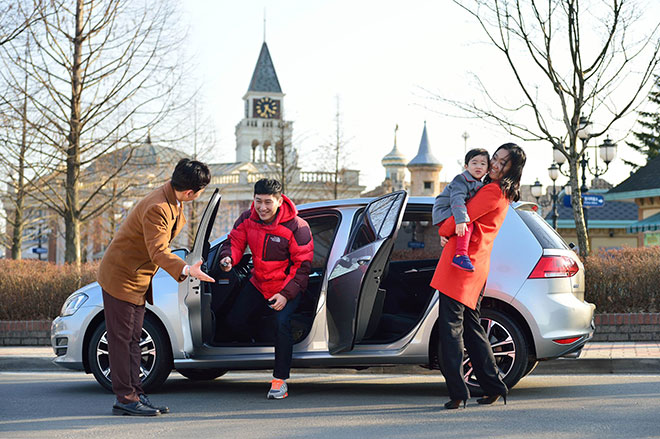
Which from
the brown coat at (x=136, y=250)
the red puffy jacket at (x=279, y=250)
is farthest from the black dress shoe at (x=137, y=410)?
the red puffy jacket at (x=279, y=250)

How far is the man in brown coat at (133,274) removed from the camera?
19.5 feet

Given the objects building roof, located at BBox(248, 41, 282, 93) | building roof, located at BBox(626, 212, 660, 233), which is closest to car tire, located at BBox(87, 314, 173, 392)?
building roof, located at BBox(626, 212, 660, 233)

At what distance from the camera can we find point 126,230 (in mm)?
6016

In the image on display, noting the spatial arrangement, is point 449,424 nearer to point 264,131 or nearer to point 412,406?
point 412,406

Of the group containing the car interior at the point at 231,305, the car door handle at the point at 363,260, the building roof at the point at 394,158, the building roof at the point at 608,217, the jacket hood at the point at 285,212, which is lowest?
the car interior at the point at 231,305

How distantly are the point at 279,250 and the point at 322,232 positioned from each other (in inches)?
45.7

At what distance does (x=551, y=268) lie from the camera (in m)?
6.52

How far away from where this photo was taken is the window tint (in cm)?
665

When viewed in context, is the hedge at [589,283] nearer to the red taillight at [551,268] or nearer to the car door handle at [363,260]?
the red taillight at [551,268]

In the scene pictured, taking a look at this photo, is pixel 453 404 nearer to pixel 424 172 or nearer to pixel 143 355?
pixel 143 355

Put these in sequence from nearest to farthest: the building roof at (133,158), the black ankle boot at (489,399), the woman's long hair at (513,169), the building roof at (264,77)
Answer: the woman's long hair at (513,169), the black ankle boot at (489,399), the building roof at (133,158), the building roof at (264,77)

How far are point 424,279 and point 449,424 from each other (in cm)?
234

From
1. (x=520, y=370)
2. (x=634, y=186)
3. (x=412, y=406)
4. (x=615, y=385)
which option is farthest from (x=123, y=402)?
(x=634, y=186)

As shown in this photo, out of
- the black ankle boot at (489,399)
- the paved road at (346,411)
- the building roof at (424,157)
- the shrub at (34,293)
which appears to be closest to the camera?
the paved road at (346,411)
